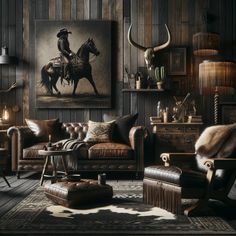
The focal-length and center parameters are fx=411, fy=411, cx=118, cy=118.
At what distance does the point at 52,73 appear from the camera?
7234mm

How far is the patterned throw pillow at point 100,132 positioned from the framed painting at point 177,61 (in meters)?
1.53

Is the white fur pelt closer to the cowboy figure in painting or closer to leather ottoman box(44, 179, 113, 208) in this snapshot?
leather ottoman box(44, 179, 113, 208)

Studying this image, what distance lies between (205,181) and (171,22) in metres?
4.04

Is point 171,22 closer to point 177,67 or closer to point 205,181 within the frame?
point 177,67

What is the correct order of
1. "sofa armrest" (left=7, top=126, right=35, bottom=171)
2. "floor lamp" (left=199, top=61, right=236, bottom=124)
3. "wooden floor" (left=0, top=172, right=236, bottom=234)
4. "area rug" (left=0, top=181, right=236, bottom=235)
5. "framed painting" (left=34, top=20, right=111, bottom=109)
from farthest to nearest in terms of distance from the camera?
"framed painting" (left=34, top=20, right=111, bottom=109), "sofa armrest" (left=7, top=126, right=35, bottom=171), "floor lamp" (left=199, top=61, right=236, bottom=124), "wooden floor" (left=0, top=172, right=236, bottom=234), "area rug" (left=0, top=181, right=236, bottom=235)

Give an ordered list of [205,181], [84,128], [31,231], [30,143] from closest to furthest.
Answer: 1. [31,231]
2. [205,181]
3. [30,143]
4. [84,128]

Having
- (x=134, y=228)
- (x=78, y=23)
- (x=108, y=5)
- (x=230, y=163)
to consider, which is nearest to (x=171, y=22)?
(x=108, y=5)

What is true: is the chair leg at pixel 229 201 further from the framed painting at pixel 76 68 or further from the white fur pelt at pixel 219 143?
the framed painting at pixel 76 68

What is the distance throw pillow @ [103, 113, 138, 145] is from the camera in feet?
21.5

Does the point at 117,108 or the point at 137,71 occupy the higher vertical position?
the point at 137,71

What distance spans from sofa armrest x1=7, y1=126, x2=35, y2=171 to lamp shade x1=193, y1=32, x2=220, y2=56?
3170mm

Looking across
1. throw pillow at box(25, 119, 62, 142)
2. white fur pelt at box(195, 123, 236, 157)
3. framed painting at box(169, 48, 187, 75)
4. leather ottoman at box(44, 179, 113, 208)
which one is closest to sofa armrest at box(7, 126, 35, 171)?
throw pillow at box(25, 119, 62, 142)

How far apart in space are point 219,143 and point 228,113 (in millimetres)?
3001

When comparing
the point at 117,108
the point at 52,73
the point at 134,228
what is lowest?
the point at 134,228
